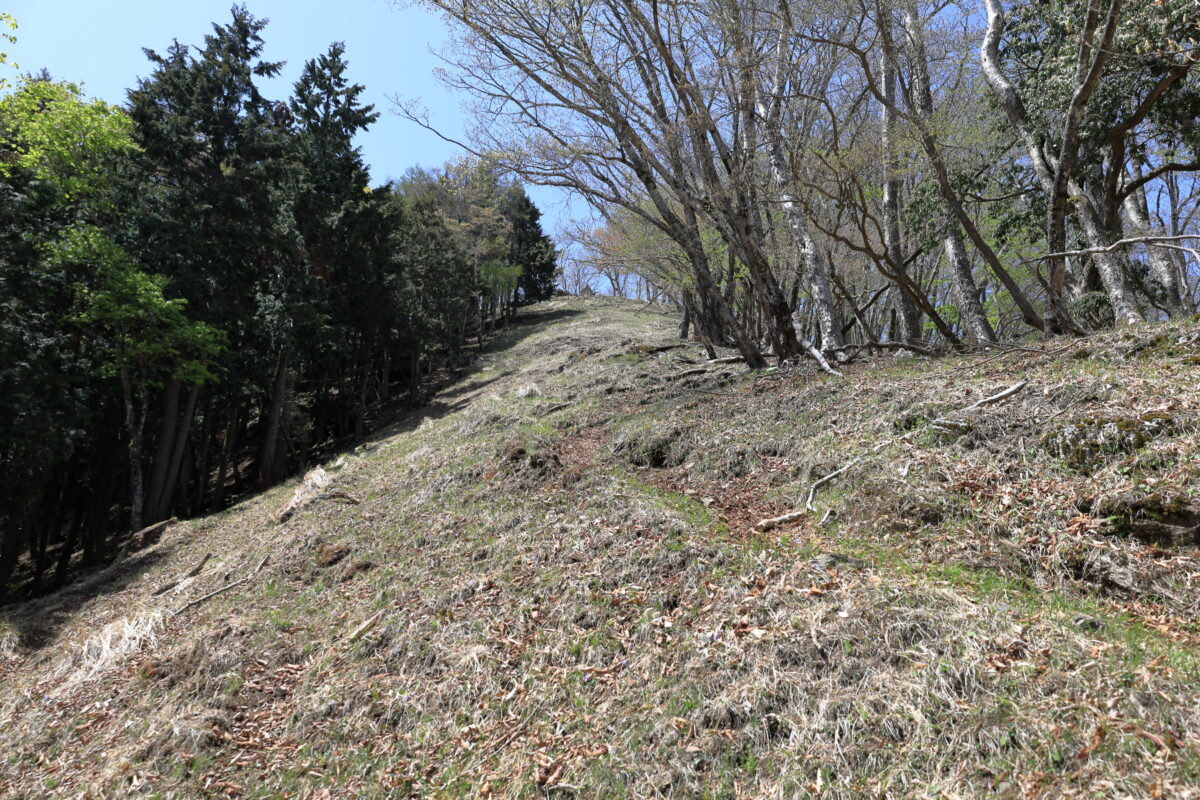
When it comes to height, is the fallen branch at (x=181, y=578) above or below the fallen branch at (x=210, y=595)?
below

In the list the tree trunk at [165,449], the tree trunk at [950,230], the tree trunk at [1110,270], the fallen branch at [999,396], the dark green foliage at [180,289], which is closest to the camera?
the fallen branch at [999,396]

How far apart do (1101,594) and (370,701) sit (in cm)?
516

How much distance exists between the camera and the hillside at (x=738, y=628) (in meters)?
2.79

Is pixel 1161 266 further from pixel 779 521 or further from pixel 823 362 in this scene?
pixel 779 521

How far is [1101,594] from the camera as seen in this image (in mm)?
3373

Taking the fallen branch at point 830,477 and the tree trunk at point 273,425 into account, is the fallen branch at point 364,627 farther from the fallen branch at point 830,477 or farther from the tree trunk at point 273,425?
the tree trunk at point 273,425

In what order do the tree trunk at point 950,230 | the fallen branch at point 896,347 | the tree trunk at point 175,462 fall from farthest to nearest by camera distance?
the tree trunk at point 175,462 → the tree trunk at point 950,230 → the fallen branch at point 896,347

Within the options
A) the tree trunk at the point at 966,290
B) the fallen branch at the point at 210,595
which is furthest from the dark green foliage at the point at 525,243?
the fallen branch at the point at 210,595

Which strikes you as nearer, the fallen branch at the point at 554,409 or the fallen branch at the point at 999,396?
the fallen branch at the point at 999,396

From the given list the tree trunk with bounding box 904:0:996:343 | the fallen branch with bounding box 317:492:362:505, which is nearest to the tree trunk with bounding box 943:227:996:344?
the tree trunk with bounding box 904:0:996:343

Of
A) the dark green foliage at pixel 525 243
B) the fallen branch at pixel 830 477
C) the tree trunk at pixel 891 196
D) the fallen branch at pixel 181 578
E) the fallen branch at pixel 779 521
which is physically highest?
the dark green foliage at pixel 525 243

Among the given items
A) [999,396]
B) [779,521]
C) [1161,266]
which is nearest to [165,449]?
[779,521]

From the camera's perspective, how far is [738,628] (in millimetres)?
3861

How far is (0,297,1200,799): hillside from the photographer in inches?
110
